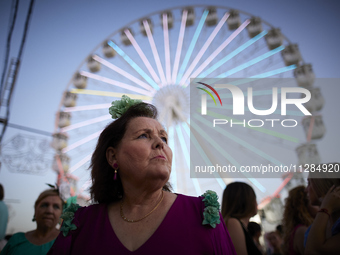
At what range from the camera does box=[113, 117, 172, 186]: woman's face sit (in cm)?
174

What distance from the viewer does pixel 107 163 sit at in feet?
6.82

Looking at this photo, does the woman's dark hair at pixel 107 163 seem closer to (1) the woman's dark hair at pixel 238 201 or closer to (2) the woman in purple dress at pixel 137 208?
(2) the woman in purple dress at pixel 137 208

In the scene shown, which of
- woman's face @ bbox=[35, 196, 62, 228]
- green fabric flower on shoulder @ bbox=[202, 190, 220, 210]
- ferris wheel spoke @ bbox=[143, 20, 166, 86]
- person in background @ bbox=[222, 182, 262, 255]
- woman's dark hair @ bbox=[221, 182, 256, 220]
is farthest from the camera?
ferris wheel spoke @ bbox=[143, 20, 166, 86]

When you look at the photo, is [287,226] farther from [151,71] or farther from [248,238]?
[151,71]

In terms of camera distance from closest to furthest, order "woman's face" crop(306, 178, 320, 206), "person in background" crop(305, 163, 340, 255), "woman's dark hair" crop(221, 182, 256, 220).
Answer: "person in background" crop(305, 163, 340, 255)
"woman's face" crop(306, 178, 320, 206)
"woman's dark hair" crop(221, 182, 256, 220)

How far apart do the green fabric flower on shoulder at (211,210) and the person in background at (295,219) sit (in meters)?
1.56

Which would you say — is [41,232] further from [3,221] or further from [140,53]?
[140,53]

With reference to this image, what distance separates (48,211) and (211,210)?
2.21m

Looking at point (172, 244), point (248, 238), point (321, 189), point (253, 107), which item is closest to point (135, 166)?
point (172, 244)

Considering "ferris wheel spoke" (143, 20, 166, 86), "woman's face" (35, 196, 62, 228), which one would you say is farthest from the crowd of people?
"ferris wheel spoke" (143, 20, 166, 86)

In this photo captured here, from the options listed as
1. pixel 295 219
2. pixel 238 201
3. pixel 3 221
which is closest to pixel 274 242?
pixel 295 219

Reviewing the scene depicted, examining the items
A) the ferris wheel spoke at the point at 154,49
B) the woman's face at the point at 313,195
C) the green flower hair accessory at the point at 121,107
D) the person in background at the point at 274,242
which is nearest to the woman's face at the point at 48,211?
the green flower hair accessory at the point at 121,107

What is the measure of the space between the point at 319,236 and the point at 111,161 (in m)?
1.43

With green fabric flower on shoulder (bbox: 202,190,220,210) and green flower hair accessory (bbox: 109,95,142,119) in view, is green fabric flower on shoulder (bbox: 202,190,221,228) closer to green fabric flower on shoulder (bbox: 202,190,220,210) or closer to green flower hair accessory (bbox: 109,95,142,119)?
green fabric flower on shoulder (bbox: 202,190,220,210)
